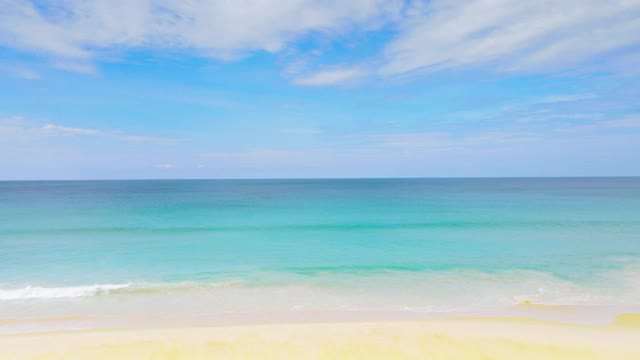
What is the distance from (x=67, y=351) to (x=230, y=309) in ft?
10.9

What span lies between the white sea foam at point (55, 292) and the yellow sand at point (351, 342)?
2938 millimetres

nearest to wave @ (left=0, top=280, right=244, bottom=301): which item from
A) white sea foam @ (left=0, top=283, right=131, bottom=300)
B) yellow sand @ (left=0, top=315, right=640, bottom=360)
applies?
white sea foam @ (left=0, top=283, right=131, bottom=300)

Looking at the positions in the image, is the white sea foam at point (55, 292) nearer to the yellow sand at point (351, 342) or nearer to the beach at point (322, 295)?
the beach at point (322, 295)

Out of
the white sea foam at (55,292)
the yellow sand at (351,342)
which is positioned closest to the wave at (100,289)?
the white sea foam at (55,292)

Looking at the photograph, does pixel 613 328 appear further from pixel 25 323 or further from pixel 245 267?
pixel 25 323

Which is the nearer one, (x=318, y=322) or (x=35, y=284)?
(x=318, y=322)

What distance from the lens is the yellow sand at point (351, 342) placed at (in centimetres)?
585

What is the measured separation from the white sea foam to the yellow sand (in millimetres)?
2938

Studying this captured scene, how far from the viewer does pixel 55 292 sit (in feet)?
32.0

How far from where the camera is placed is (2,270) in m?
12.1

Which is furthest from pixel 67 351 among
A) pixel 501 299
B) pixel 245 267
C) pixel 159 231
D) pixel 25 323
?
pixel 159 231

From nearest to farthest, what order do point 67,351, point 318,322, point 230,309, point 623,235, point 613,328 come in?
point 67,351 < point 613,328 < point 318,322 < point 230,309 < point 623,235

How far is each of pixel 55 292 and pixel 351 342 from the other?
350 inches

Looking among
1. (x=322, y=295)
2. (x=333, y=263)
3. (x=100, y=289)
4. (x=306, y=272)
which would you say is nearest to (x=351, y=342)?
(x=322, y=295)
